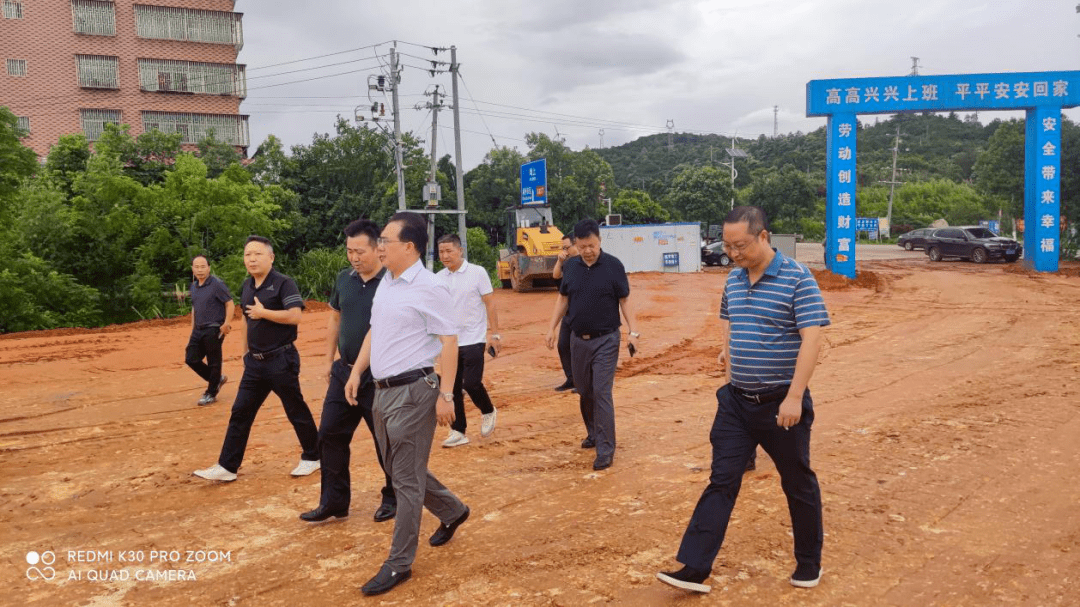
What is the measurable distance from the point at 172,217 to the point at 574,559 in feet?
71.8

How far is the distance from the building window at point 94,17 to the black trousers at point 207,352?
40.0 metres

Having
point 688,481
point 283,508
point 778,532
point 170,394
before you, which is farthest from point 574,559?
point 170,394

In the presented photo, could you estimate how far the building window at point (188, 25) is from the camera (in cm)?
4234

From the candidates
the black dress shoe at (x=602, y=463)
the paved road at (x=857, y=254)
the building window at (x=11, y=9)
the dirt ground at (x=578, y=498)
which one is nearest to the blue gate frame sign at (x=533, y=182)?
the paved road at (x=857, y=254)

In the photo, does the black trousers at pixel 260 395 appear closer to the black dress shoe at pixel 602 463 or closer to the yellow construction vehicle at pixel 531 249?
the black dress shoe at pixel 602 463

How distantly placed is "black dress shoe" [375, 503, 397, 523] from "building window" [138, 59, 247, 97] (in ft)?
144

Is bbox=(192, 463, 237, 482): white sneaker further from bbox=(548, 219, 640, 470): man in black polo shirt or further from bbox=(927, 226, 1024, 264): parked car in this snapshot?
bbox=(927, 226, 1024, 264): parked car

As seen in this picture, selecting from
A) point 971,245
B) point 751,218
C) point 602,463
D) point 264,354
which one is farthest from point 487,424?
point 971,245

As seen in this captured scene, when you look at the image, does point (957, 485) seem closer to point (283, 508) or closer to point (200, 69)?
point (283, 508)

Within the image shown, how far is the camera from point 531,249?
76.2ft

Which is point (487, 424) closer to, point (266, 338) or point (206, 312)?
point (266, 338)

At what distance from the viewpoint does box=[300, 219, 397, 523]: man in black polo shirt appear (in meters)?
4.72

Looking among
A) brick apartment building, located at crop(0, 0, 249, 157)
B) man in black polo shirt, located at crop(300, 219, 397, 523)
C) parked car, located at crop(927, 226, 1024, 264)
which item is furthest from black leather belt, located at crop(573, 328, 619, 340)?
brick apartment building, located at crop(0, 0, 249, 157)

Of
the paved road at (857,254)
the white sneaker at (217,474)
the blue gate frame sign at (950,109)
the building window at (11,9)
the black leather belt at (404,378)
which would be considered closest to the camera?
the black leather belt at (404,378)
